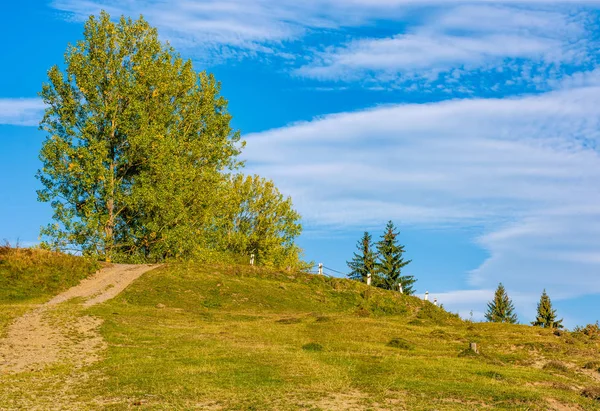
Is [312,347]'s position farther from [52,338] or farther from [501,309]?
[501,309]

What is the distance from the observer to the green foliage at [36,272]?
40469 mm

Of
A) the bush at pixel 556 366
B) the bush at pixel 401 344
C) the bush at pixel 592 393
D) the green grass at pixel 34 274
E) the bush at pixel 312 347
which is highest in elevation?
the green grass at pixel 34 274

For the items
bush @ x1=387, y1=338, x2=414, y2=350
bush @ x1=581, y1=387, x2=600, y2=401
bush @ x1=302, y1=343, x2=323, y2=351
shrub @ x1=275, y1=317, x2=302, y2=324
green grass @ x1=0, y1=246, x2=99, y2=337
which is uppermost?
green grass @ x1=0, y1=246, x2=99, y2=337

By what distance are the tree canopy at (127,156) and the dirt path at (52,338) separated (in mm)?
10247

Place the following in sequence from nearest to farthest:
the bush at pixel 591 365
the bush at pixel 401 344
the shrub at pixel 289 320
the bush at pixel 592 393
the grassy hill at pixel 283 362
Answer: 1. the grassy hill at pixel 283 362
2. the bush at pixel 592 393
3. the bush at pixel 591 365
4. the bush at pixel 401 344
5. the shrub at pixel 289 320

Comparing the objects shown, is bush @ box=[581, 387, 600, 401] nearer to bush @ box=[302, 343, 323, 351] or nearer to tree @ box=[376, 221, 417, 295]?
bush @ box=[302, 343, 323, 351]

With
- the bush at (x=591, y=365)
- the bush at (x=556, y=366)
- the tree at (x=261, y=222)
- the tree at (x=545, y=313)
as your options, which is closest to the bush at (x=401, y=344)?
the bush at (x=556, y=366)

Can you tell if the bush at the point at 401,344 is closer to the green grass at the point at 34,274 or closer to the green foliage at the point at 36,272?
the green grass at the point at 34,274

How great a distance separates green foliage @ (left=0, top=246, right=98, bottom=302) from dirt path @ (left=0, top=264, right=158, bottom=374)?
1792 millimetres

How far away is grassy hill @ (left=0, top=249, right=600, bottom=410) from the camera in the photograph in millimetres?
17984

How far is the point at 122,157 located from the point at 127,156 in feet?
1.65

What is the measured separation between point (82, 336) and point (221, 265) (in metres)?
24.3

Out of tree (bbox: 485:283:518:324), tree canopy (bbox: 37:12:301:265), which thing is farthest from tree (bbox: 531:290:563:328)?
tree canopy (bbox: 37:12:301:265)

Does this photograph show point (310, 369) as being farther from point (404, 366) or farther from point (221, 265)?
point (221, 265)
